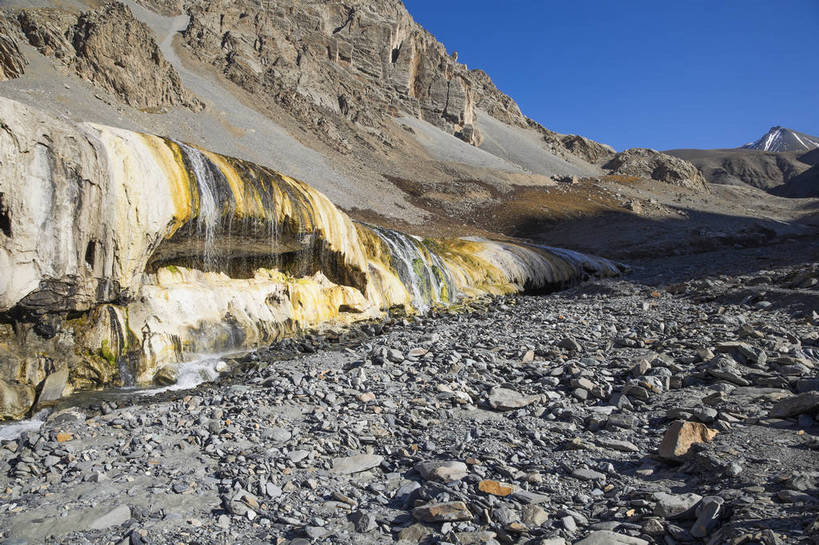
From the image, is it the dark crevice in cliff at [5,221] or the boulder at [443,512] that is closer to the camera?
the boulder at [443,512]

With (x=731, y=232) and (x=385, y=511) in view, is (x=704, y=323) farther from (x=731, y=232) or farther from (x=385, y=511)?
(x=731, y=232)

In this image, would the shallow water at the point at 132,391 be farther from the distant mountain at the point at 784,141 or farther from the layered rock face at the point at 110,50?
the distant mountain at the point at 784,141

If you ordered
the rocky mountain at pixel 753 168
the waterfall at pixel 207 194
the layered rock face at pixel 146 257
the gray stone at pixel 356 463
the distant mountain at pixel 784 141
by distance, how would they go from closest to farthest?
the gray stone at pixel 356 463 → the layered rock face at pixel 146 257 → the waterfall at pixel 207 194 → the rocky mountain at pixel 753 168 → the distant mountain at pixel 784 141

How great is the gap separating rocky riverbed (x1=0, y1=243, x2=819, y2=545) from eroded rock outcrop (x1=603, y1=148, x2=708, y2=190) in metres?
74.4

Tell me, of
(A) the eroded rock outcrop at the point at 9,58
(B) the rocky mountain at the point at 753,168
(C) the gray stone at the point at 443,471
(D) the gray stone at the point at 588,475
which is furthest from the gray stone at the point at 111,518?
(B) the rocky mountain at the point at 753,168

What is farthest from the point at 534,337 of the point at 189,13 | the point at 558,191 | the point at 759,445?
the point at 189,13

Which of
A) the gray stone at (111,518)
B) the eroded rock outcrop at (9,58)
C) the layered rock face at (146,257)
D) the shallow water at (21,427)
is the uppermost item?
the eroded rock outcrop at (9,58)

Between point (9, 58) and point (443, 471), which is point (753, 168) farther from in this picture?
point (443, 471)

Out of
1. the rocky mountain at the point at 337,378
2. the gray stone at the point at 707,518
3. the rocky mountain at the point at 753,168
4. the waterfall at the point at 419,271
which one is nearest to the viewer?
the gray stone at the point at 707,518

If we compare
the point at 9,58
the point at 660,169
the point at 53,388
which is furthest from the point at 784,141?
the point at 53,388

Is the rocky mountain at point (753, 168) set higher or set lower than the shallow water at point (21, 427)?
higher

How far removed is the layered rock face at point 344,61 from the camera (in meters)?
53.2

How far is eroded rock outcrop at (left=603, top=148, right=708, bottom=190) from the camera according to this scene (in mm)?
75188

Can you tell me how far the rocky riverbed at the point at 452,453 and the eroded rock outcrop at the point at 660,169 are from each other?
74.4 metres
